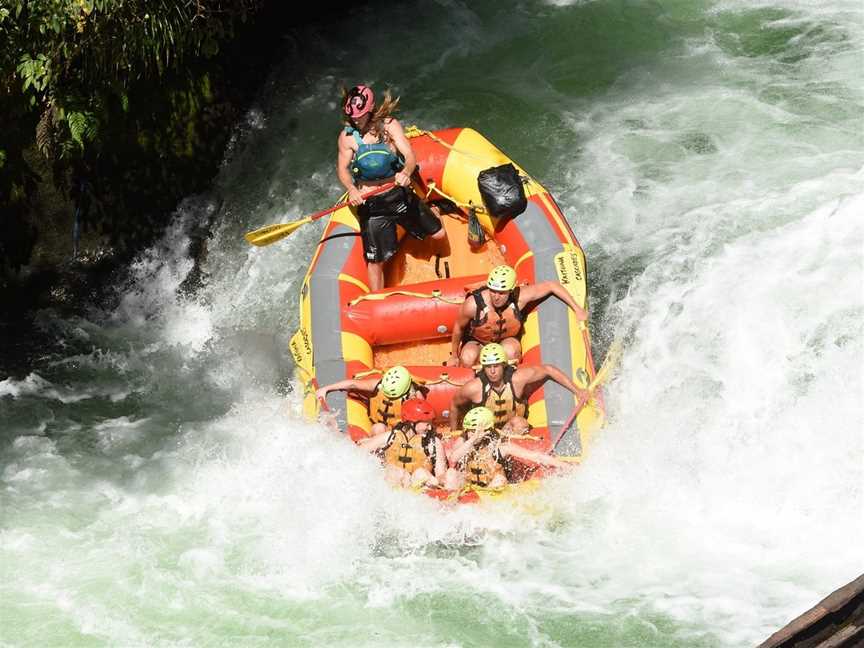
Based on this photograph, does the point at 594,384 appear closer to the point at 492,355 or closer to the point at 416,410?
the point at 492,355

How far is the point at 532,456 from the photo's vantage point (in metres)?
6.71

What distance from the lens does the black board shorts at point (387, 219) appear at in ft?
25.0

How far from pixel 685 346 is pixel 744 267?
964mm

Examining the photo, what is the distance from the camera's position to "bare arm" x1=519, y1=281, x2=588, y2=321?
23.9 feet

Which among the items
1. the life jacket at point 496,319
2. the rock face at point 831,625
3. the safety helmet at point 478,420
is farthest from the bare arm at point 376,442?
the rock face at point 831,625

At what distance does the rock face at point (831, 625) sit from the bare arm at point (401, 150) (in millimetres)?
3719

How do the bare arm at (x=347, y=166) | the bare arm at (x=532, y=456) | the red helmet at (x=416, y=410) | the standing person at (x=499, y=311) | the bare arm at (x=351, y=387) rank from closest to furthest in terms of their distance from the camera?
the bare arm at (x=532, y=456) → the red helmet at (x=416, y=410) → the bare arm at (x=351, y=387) → the standing person at (x=499, y=311) → the bare arm at (x=347, y=166)

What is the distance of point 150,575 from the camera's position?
6695 millimetres

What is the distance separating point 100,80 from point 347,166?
2.51 metres

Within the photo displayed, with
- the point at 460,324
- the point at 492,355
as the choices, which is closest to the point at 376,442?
the point at 492,355

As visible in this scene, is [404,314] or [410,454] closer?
[410,454]

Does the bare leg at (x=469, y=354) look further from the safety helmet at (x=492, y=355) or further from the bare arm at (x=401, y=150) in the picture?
the bare arm at (x=401, y=150)

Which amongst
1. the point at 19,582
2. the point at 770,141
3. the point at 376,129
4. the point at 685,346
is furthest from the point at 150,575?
the point at 770,141

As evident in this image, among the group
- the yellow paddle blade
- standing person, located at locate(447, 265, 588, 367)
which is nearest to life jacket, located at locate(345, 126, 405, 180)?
the yellow paddle blade
